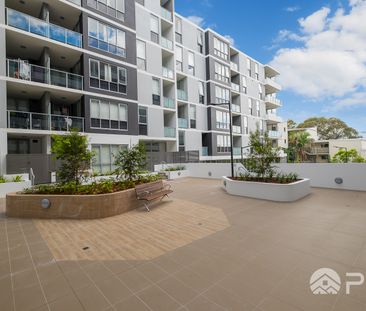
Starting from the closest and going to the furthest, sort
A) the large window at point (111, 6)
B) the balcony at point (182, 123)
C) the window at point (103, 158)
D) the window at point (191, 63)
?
the window at point (103, 158)
the large window at point (111, 6)
the balcony at point (182, 123)
the window at point (191, 63)

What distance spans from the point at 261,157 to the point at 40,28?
1777cm

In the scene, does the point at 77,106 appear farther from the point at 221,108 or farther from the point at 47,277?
the point at 221,108

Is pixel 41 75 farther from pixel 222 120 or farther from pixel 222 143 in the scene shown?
pixel 222 143

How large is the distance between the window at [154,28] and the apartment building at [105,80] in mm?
110

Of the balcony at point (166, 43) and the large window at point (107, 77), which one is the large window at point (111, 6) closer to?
the large window at point (107, 77)

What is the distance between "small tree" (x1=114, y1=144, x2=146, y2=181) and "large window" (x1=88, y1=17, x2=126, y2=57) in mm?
12911

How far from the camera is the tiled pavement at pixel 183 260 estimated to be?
3158 millimetres

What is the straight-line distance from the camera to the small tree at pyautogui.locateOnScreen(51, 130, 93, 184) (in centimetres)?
868

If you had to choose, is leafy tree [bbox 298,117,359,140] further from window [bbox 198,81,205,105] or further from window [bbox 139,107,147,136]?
window [bbox 139,107,147,136]

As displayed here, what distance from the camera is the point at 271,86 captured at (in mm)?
42656

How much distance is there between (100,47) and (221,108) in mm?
17978

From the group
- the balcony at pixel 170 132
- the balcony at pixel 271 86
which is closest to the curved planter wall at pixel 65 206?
the balcony at pixel 170 132

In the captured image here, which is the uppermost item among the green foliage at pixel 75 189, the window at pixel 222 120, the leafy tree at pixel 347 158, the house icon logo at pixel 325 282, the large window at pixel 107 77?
the large window at pixel 107 77

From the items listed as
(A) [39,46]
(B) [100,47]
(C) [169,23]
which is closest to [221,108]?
(C) [169,23]
